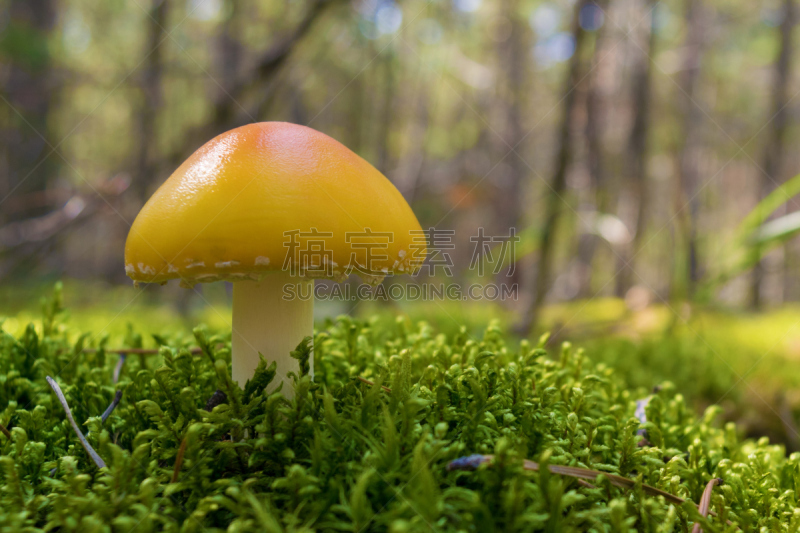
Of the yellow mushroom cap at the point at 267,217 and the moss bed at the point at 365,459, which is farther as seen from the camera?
the yellow mushroom cap at the point at 267,217

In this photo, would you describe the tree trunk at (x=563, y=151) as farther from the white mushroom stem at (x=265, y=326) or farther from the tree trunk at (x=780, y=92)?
the tree trunk at (x=780, y=92)

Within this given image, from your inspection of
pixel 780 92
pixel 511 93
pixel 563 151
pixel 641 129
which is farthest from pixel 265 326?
pixel 511 93

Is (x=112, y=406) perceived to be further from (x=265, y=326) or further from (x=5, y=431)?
(x=265, y=326)

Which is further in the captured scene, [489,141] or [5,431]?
[489,141]

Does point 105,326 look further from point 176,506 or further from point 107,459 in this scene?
point 176,506

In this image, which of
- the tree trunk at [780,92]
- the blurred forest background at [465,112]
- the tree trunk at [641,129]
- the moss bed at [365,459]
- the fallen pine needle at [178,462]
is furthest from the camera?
the tree trunk at [780,92]

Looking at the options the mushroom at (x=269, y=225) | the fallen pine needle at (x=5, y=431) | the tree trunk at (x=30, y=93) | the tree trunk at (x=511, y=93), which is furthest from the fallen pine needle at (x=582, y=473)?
the tree trunk at (x=511, y=93)
